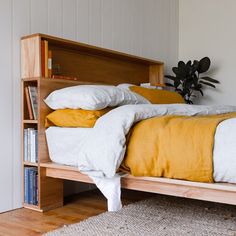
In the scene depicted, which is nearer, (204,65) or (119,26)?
(119,26)

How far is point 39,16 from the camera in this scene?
2.49m

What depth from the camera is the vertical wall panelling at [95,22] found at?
2951 millimetres

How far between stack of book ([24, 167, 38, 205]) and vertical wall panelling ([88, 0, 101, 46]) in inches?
48.6

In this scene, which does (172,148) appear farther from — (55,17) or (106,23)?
(106,23)

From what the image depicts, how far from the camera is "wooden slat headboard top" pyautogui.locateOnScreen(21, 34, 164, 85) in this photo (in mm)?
2309

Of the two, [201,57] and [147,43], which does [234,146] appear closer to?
[147,43]

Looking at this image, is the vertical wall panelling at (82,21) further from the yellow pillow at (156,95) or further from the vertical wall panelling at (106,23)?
the yellow pillow at (156,95)

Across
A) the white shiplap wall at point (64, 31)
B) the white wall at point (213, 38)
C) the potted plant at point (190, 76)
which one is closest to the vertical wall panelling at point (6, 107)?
the white shiplap wall at point (64, 31)

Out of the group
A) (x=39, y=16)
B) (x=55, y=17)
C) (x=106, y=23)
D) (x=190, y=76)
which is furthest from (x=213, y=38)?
(x=39, y=16)

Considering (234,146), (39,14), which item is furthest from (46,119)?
(234,146)

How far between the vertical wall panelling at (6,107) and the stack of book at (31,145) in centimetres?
10

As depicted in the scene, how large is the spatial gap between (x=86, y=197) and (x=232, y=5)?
2650 millimetres

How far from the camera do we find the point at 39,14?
8.18 feet

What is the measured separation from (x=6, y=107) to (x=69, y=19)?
917mm
